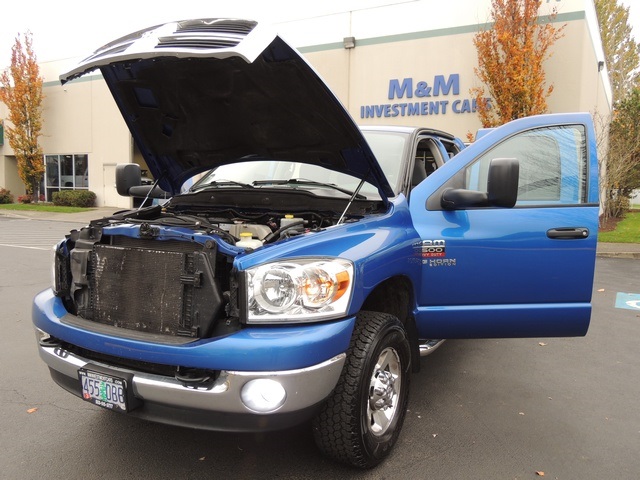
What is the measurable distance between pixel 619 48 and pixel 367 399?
4402 cm

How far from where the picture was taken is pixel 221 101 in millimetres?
3299

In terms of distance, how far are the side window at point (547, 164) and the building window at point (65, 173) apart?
24.9 meters

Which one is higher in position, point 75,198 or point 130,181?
point 130,181

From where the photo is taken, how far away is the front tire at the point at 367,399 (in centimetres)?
247

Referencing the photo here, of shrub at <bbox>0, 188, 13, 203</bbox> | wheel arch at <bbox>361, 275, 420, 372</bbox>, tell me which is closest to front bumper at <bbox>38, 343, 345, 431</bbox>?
wheel arch at <bbox>361, 275, 420, 372</bbox>

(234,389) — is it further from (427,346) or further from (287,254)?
(427,346)

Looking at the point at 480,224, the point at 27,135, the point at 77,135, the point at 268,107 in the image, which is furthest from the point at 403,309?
the point at 27,135

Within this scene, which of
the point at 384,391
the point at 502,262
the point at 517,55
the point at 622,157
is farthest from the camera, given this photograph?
the point at 622,157

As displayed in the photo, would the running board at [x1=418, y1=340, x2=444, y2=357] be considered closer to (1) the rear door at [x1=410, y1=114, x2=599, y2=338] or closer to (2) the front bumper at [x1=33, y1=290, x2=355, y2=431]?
(1) the rear door at [x1=410, y1=114, x2=599, y2=338]

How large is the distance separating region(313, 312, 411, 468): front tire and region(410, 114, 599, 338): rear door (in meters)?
0.55

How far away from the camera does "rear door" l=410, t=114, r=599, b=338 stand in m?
3.31

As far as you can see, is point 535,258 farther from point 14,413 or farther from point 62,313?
point 14,413

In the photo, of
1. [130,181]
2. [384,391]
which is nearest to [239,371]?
[384,391]

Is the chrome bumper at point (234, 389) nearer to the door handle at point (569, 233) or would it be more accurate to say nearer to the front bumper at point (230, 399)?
the front bumper at point (230, 399)
